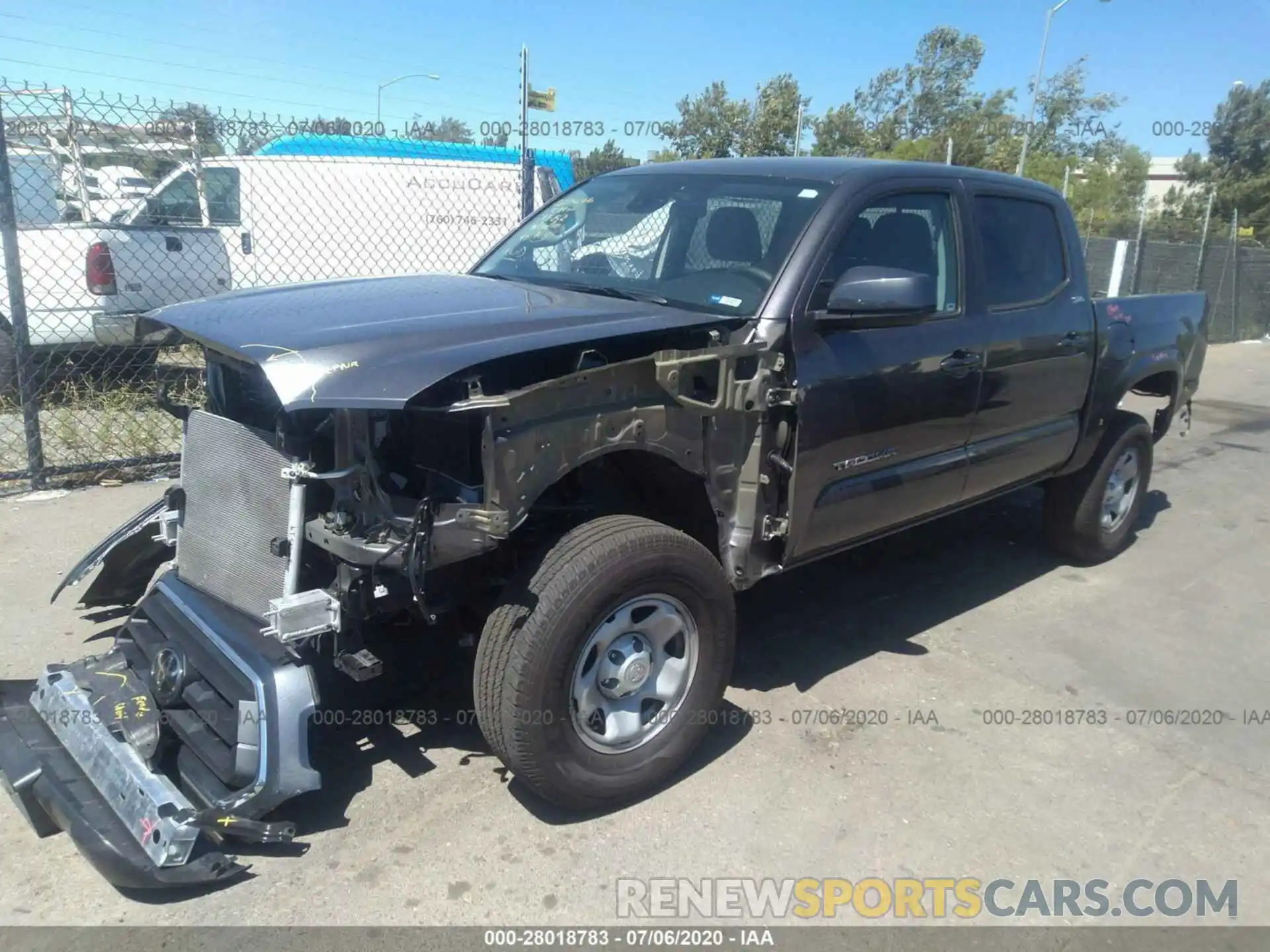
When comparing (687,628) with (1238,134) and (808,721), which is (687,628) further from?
(1238,134)

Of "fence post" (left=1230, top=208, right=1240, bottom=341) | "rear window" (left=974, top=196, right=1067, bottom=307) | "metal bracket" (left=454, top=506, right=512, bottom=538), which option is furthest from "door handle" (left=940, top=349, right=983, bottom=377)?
"fence post" (left=1230, top=208, right=1240, bottom=341)

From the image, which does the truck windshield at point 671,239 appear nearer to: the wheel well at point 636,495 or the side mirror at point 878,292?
the side mirror at point 878,292

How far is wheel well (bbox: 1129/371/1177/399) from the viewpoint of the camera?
574cm

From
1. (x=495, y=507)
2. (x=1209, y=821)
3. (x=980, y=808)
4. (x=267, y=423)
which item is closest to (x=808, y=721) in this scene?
(x=980, y=808)

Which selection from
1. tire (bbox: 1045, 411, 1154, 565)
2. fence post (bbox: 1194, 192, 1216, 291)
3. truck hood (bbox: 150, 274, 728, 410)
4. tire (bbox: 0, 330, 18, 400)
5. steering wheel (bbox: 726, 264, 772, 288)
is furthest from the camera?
fence post (bbox: 1194, 192, 1216, 291)

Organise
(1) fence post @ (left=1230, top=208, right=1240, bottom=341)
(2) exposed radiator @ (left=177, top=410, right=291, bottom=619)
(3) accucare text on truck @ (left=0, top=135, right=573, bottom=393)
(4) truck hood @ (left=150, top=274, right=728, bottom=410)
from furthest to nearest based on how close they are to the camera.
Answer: (1) fence post @ (left=1230, top=208, right=1240, bottom=341), (3) accucare text on truck @ (left=0, top=135, right=573, bottom=393), (2) exposed radiator @ (left=177, top=410, right=291, bottom=619), (4) truck hood @ (left=150, top=274, right=728, bottom=410)

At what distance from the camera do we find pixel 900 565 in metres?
5.43

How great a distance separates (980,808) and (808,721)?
0.71m

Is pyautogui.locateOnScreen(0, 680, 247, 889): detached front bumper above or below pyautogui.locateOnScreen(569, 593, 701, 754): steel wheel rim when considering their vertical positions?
below

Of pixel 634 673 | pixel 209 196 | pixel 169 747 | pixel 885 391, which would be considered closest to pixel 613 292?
pixel 885 391

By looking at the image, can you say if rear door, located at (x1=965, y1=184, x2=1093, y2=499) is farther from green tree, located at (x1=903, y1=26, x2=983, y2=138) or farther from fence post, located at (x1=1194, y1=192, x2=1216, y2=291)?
green tree, located at (x1=903, y1=26, x2=983, y2=138)

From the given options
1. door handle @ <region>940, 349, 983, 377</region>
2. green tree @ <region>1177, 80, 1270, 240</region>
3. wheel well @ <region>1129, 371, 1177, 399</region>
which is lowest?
wheel well @ <region>1129, 371, 1177, 399</region>

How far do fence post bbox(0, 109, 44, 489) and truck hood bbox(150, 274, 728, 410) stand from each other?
284cm

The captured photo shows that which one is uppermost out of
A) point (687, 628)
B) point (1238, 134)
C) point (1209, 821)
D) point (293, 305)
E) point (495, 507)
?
point (1238, 134)
